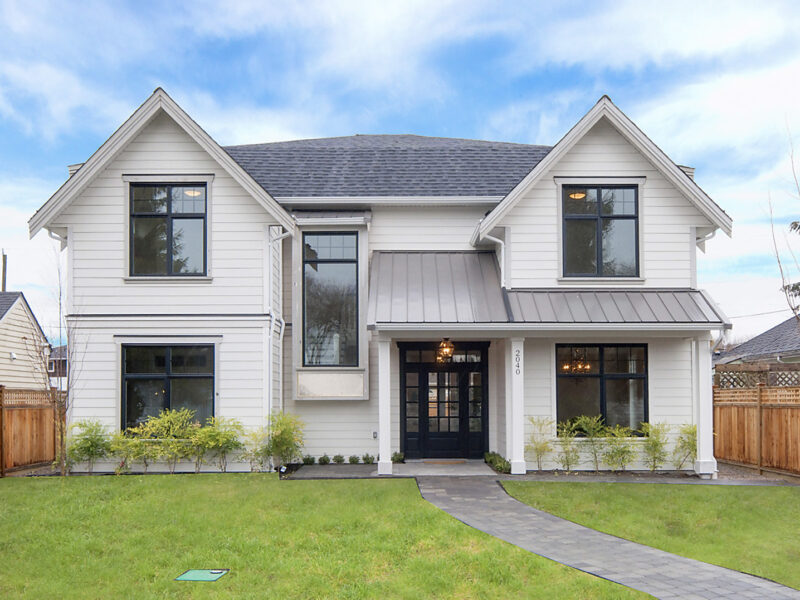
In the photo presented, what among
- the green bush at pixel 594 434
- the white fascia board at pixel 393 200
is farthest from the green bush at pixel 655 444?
the white fascia board at pixel 393 200

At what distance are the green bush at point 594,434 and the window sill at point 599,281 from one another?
251 centimetres

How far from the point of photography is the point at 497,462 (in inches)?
476

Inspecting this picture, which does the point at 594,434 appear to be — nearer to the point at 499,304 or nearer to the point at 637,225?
the point at 499,304

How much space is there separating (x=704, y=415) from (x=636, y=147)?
5.12 m

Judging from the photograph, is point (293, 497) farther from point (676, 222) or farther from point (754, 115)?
point (754, 115)

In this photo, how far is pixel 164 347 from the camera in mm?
12344

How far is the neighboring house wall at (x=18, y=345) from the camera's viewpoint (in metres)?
22.6

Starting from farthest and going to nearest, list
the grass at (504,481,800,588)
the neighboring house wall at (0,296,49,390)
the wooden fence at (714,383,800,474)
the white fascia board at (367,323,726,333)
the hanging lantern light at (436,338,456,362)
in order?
the neighboring house wall at (0,296,49,390)
the hanging lantern light at (436,338,456,362)
the wooden fence at (714,383,800,474)
the white fascia board at (367,323,726,333)
the grass at (504,481,800,588)

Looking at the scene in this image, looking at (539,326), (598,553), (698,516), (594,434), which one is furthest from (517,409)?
(598,553)

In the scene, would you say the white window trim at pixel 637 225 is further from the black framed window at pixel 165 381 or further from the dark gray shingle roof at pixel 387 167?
the black framed window at pixel 165 381

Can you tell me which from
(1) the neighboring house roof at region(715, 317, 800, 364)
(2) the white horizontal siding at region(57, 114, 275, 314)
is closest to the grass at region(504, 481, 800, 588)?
(2) the white horizontal siding at region(57, 114, 275, 314)

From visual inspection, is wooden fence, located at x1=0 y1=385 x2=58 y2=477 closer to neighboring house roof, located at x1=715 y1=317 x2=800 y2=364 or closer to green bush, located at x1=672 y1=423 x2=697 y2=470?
green bush, located at x1=672 y1=423 x2=697 y2=470

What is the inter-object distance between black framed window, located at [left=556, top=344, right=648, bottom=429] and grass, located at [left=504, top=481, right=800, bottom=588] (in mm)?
1882

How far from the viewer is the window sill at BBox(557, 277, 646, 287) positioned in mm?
12352
